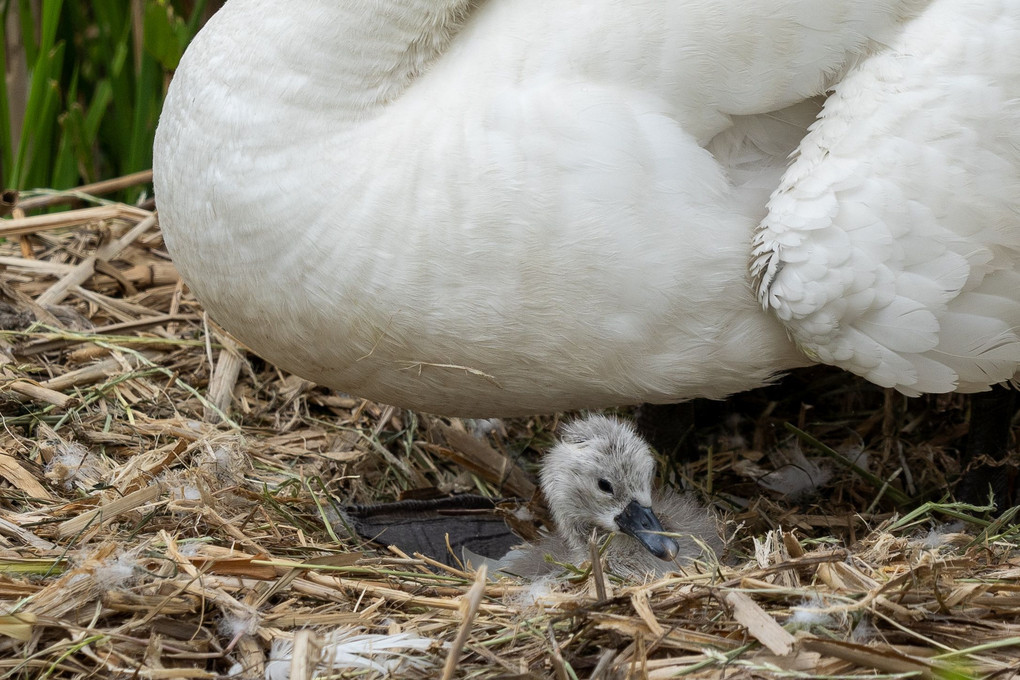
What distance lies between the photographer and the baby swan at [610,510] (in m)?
2.95

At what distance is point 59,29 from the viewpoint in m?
5.12

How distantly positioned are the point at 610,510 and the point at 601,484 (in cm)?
7

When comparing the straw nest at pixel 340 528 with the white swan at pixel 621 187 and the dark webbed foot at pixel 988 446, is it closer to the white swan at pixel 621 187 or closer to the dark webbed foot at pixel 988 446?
the dark webbed foot at pixel 988 446

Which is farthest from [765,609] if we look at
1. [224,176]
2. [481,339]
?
[224,176]

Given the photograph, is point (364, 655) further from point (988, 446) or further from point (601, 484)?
point (988, 446)

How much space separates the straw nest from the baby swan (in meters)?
0.16

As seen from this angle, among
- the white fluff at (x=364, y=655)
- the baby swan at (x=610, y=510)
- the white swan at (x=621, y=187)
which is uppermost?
the white swan at (x=621, y=187)

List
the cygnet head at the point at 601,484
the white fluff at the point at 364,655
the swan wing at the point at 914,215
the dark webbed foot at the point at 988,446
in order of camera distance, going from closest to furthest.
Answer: the white fluff at the point at 364,655 → the swan wing at the point at 914,215 → the cygnet head at the point at 601,484 → the dark webbed foot at the point at 988,446

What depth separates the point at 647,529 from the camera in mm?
2898

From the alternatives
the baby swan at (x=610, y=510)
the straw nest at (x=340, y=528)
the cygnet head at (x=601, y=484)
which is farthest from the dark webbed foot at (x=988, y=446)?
the cygnet head at (x=601, y=484)

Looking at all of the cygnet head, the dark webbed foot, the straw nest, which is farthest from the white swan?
the dark webbed foot

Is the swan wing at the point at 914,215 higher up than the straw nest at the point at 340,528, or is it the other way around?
the swan wing at the point at 914,215

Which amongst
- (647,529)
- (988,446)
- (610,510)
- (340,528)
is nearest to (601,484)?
(610,510)

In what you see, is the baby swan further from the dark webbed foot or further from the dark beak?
the dark webbed foot
